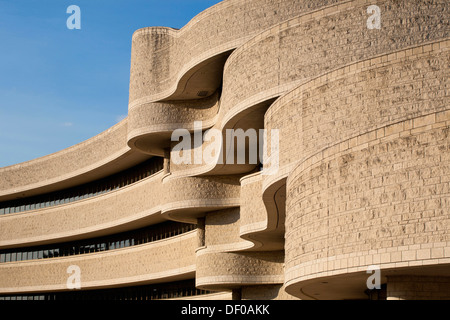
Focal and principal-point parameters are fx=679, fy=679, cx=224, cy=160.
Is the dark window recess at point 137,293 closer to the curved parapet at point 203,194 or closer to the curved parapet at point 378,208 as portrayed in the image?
the curved parapet at point 203,194

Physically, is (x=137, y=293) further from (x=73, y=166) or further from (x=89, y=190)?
(x=73, y=166)

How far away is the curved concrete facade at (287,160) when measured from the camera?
13719 millimetres

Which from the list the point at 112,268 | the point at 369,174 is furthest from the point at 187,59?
the point at 369,174

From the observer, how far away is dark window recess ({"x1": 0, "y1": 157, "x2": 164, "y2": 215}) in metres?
41.7

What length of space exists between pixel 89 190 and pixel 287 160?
30538 mm

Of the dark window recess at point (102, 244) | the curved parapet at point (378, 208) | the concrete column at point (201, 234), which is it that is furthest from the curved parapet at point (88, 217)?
the curved parapet at point (378, 208)

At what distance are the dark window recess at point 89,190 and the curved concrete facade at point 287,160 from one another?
0.68 meters

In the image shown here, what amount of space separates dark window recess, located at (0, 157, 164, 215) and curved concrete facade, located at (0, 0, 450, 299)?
68 cm

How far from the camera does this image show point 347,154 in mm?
14844

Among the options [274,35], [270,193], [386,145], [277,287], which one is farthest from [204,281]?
[386,145]

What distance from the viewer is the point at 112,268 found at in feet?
137

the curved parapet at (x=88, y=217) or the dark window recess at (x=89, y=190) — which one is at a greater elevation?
the dark window recess at (x=89, y=190)
